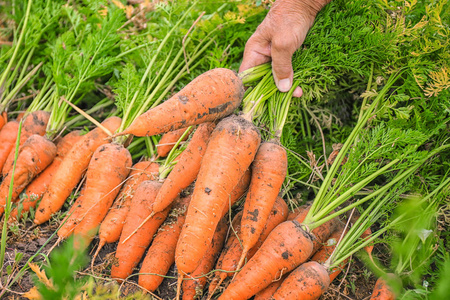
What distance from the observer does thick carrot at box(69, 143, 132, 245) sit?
7.39 feet

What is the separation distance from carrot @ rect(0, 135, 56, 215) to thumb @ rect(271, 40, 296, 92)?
5.64 ft

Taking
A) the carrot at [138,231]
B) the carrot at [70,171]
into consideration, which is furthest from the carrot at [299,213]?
the carrot at [70,171]

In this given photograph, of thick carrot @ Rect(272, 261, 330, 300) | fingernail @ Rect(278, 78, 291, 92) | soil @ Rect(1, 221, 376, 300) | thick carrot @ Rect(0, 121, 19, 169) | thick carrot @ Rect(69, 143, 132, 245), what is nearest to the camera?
thick carrot @ Rect(272, 261, 330, 300)

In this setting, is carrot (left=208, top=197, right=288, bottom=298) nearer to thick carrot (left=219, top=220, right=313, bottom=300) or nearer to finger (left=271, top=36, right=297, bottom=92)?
thick carrot (left=219, top=220, right=313, bottom=300)

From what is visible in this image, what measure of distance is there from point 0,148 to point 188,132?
1.46 metres

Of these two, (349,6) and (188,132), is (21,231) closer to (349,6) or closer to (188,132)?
(188,132)

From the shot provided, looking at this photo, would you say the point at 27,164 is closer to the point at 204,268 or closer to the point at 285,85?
the point at 204,268

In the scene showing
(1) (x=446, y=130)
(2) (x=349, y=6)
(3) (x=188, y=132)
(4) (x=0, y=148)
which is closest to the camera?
(1) (x=446, y=130)

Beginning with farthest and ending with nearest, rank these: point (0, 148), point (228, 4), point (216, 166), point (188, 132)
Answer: point (228, 4) → point (0, 148) → point (188, 132) → point (216, 166)

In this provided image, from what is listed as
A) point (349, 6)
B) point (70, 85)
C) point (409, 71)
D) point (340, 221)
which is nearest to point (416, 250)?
point (340, 221)

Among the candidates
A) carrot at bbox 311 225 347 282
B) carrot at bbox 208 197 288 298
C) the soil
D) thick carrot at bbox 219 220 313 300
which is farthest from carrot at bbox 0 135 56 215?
carrot at bbox 311 225 347 282

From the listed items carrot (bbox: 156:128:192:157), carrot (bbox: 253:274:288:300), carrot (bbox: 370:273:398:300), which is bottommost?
carrot (bbox: 253:274:288:300)

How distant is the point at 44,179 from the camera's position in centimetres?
254

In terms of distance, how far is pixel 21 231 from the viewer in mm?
2234
